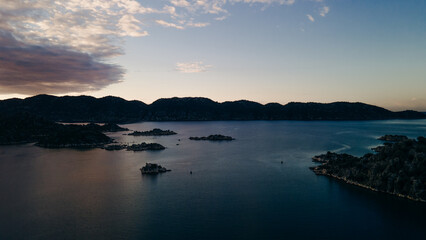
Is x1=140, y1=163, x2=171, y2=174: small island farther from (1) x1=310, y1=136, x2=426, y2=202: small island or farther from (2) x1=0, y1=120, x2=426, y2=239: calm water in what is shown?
(1) x1=310, y1=136, x2=426, y2=202: small island

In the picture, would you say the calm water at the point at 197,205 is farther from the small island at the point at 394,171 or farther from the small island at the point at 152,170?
the small island at the point at 394,171

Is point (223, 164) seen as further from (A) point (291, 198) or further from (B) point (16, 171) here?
(B) point (16, 171)

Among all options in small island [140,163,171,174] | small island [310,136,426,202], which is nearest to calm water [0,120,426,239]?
small island [140,163,171,174]

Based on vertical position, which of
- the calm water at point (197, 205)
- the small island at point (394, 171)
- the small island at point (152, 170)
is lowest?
the calm water at point (197, 205)

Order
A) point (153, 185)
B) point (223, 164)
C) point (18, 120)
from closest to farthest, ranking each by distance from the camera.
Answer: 1. point (153, 185)
2. point (223, 164)
3. point (18, 120)

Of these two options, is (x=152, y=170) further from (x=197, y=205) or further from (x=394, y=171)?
(x=394, y=171)

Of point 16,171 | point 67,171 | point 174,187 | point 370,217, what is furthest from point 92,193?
point 370,217

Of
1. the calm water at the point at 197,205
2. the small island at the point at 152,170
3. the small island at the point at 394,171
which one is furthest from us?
the small island at the point at 152,170

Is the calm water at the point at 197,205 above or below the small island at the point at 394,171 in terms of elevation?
below

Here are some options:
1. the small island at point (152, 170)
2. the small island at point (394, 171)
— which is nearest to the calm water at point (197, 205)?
the small island at point (152, 170)
